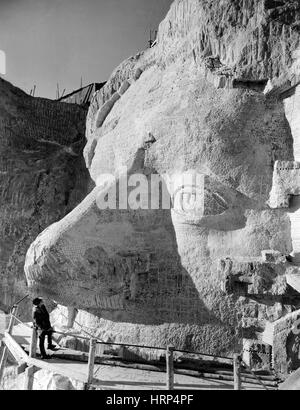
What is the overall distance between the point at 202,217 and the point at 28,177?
6.55 meters

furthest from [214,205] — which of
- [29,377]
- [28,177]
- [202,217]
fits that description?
[28,177]

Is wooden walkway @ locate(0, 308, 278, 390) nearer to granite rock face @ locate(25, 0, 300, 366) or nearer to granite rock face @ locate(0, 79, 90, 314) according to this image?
granite rock face @ locate(25, 0, 300, 366)

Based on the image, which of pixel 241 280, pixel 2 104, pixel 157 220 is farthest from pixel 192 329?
pixel 2 104

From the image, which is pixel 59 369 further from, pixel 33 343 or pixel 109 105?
pixel 109 105

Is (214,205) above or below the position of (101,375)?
above

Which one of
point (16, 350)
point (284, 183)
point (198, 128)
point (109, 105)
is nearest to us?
point (284, 183)

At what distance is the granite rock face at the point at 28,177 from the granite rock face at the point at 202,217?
3.86 metres

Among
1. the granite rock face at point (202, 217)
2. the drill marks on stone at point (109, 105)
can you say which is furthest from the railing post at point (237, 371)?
the drill marks on stone at point (109, 105)

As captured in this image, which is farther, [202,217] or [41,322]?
[202,217]

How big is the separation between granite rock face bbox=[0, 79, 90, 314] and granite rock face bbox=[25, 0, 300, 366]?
386cm

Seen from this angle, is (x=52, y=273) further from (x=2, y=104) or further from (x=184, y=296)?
Result: (x=2, y=104)

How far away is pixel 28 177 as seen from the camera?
44.9ft

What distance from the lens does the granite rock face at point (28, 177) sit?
13141 mm

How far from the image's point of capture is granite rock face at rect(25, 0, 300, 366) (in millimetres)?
8484
